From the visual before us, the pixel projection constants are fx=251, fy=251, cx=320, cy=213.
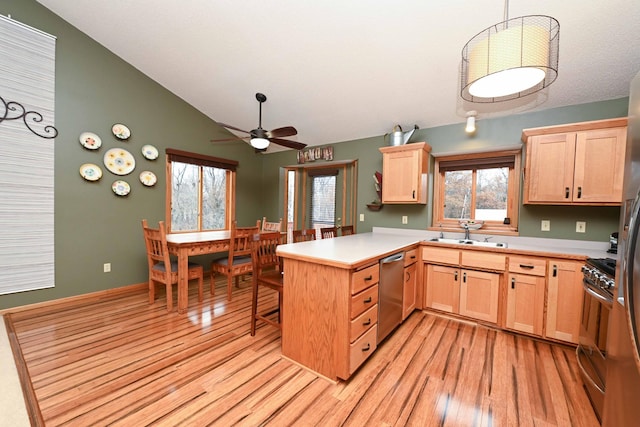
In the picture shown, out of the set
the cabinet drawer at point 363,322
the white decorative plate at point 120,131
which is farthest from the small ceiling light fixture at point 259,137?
the cabinet drawer at point 363,322

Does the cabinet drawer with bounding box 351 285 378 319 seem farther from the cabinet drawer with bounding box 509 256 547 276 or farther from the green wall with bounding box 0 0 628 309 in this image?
the green wall with bounding box 0 0 628 309

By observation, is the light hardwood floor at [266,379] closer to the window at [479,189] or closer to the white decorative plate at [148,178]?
the window at [479,189]

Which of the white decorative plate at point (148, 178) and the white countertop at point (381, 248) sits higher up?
the white decorative plate at point (148, 178)

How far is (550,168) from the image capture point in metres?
2.47

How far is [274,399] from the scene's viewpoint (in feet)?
5.32

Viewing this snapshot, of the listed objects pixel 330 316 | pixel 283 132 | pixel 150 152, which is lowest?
pixel 330 316

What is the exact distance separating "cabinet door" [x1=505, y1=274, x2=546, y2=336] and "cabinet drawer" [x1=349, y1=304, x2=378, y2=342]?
1458 mm

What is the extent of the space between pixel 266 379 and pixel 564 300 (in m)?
2.63

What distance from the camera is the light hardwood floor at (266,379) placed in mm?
1497

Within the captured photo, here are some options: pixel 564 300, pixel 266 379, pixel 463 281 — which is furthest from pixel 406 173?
pixel 266 379

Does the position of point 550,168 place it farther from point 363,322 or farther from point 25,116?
A: point 25,116

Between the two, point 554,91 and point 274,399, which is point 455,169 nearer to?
point 554,91

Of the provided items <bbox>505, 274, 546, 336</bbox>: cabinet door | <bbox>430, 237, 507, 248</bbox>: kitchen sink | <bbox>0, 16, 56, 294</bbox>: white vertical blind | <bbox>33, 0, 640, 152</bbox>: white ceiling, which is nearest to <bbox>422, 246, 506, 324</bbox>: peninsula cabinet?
<bbox>505, 274, 546, 336</bbox>: cabinet door

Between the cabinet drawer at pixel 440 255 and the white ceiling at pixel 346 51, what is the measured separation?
1659mm
